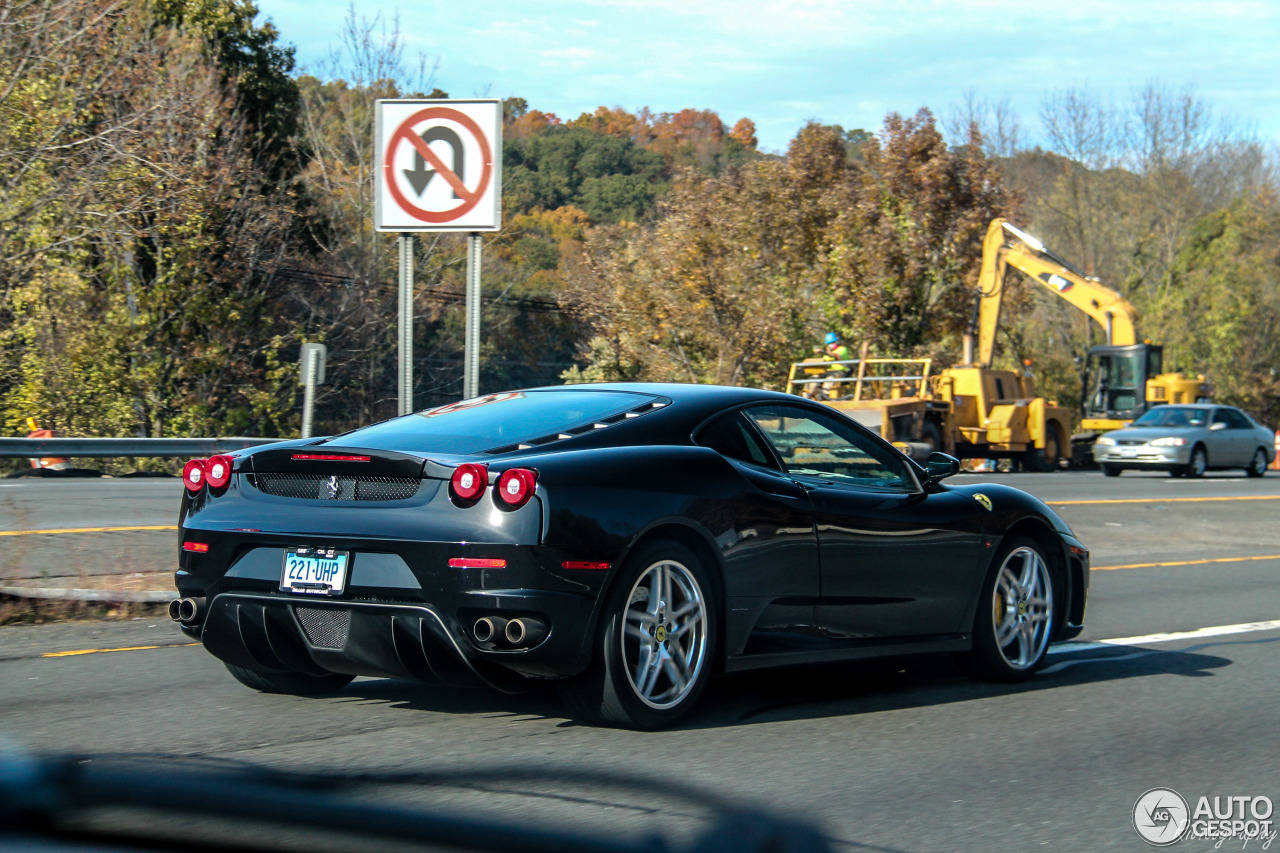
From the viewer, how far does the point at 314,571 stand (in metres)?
4.96

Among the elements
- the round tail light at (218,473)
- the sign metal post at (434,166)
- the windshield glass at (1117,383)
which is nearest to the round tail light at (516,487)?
the round tail light at (218,473)

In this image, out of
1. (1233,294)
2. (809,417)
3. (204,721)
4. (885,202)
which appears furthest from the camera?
(1233,294)

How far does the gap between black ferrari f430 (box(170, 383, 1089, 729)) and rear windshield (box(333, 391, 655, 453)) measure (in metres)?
0.02

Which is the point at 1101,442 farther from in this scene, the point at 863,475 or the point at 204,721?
the point at 204,721

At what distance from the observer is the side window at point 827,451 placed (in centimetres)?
598

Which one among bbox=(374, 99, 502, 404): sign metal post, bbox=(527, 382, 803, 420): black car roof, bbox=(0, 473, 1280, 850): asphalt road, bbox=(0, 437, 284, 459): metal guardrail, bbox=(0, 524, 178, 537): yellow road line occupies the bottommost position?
bbox=(0, 473, 1280, 850): asphalt road

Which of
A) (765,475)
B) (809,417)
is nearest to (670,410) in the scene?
(765,475)

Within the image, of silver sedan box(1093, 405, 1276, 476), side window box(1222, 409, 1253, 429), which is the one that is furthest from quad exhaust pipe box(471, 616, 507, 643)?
side window box(1222, 409, 1253, 429)

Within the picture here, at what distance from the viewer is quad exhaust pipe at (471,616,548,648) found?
15.4 feet

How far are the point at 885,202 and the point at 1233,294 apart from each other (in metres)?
23.5

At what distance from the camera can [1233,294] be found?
5766 centimetres

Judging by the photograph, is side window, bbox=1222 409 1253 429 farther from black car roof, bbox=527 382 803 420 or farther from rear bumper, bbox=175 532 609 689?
rear bumper, bbox=175 532 609 689

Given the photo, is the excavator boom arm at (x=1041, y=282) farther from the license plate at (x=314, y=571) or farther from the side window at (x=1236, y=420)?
the license plate at (x=314, y=571)

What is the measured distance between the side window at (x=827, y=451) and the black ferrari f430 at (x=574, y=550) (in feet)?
0.05
